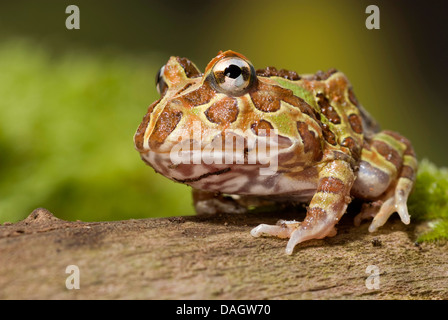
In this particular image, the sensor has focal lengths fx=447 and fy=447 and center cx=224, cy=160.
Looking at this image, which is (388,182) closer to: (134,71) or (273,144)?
(273,144)

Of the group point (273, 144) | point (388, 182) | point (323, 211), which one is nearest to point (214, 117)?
point (273, 144)

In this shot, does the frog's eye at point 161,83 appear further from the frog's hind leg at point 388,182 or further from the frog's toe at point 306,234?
the frog's hind leg at point 388,182

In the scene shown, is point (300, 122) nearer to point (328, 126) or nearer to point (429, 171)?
point (328, 126)

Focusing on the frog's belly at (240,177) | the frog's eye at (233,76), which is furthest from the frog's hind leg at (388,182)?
the frog's eye at (233,76)

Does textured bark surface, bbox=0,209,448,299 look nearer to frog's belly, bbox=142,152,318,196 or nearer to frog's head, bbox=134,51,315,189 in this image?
frog's belly, bbox=142,152,318,196

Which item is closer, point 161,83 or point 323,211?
point 323,211
